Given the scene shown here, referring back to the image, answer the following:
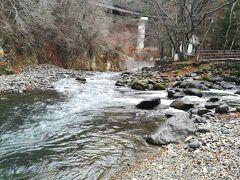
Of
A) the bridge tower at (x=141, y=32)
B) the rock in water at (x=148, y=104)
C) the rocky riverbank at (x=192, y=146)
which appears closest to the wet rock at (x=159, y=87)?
the rocky riverbank at (x=192, y=146)

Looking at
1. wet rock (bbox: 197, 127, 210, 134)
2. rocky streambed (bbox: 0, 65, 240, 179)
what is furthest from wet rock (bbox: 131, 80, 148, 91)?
wet rock (bbox: 197, 127, 210, 134)

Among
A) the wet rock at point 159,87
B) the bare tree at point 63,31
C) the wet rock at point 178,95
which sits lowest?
the wet rock at point 159,87

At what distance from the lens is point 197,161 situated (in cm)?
676

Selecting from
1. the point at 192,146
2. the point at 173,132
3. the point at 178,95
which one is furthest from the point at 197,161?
the point at 178,95

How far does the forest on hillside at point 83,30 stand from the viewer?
2425 cm

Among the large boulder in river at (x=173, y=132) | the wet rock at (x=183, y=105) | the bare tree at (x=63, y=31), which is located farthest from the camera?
the bare tree at (x=63, y=31)

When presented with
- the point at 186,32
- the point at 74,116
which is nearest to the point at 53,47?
the point at 186,32

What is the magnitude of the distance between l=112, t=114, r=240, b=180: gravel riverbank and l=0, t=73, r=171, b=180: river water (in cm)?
52

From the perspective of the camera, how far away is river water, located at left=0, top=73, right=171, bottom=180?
6766 mm

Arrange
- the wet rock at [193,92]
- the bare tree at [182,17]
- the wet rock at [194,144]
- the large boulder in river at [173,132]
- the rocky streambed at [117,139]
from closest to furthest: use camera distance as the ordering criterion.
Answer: the rocky streambed at [117,139]
the wet rock at [194,144]
the large boulder in river at [173,132]
the wet rock at [193,92]
the bare tree at [182,17]

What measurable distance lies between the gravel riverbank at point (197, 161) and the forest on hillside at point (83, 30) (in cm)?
1667

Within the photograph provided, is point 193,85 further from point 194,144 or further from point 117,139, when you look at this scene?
point 194,144

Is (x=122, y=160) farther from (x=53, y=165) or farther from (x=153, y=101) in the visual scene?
(x=153, y=101)

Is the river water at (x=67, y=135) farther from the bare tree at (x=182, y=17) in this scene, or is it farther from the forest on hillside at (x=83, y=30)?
the bare tree at (x=182, y=17)
